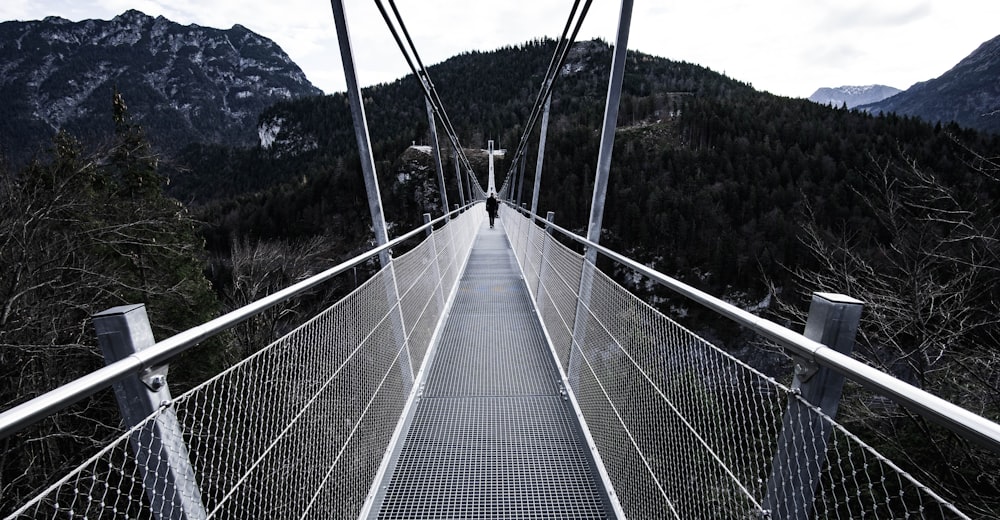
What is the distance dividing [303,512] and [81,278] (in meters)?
8.31

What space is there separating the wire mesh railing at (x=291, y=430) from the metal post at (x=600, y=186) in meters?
1.15

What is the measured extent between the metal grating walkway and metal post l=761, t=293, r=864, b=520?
1236 millimetres

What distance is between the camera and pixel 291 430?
156 centimetres

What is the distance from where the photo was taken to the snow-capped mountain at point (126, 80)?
4968 inches

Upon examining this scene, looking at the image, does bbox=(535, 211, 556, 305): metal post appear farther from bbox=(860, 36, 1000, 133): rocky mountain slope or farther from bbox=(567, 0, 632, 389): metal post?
bbox=(860, 36, 1000, 133): rocky mountain slope

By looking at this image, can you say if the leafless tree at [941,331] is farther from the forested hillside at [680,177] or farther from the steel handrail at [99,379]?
the forested hillside at [680,177]

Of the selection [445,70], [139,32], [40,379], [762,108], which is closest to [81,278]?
[40,379]

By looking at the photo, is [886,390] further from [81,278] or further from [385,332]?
[81,278]

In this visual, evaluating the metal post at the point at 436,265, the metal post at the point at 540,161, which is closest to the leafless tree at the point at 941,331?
the metal post at the point at 540,161

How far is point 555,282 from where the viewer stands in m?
4.01

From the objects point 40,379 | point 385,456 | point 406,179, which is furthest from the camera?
point 406,179

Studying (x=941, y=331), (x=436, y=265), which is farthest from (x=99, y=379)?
(x=941, y=331)

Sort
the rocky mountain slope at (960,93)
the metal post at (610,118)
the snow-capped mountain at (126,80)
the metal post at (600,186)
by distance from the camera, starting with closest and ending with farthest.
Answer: the metal post at (600,186), the metal post at (610,118), the rocky mountain slope at (960,93), the snow-capped mountain at (126,80)

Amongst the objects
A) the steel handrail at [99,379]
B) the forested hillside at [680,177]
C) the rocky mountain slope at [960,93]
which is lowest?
the forested hillside at [680,177]
